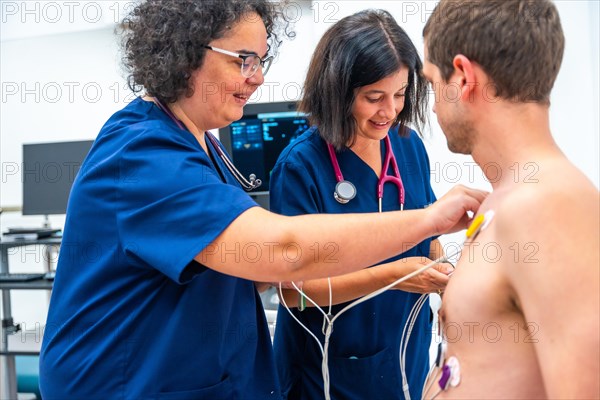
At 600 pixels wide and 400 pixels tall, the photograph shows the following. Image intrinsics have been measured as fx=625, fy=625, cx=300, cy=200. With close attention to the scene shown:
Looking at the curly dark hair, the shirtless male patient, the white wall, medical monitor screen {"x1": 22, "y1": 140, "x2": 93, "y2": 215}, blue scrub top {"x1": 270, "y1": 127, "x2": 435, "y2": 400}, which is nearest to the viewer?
the shirtless male patient

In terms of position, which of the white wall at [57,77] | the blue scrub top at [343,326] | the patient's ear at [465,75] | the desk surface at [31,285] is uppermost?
the white wall at [57,77]

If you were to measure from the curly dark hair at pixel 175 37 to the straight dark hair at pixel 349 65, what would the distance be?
28cm

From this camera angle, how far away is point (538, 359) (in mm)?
871

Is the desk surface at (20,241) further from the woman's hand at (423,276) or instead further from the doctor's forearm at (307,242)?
the doctor's forearm at (307,242)

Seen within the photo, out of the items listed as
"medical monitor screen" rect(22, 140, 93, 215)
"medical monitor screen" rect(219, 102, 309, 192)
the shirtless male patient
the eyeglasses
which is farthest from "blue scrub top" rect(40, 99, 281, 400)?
"medical monitor screen" rect(22, 140, 93, 215)

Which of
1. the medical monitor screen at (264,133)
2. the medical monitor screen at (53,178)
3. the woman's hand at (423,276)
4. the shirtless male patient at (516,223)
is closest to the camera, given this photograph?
the shirtless male patient at (516,223)

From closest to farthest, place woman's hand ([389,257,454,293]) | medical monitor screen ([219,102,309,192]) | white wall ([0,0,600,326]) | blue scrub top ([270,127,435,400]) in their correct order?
woman's hand ([389,257,454,293]), blue scrub top ([270,127,435,400]), medical monitor screen ([219,102,309,192]), white wall ([0,0,600,326])

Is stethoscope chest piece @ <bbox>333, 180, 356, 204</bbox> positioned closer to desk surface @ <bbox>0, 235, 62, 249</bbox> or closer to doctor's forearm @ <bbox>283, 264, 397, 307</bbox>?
doctor's forearm @ <bbox>283, 264, 397, 307</bbox>

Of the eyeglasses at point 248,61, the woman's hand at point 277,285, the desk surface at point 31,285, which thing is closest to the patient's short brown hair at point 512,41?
the eyeglasses at point 248,61

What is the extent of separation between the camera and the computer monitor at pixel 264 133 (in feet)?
9.50

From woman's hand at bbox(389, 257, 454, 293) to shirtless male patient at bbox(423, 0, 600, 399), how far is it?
0.91ft

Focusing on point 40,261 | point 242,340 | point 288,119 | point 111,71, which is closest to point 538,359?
point 242,340

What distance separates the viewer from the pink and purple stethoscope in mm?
1447

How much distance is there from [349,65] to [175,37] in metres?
0.44
